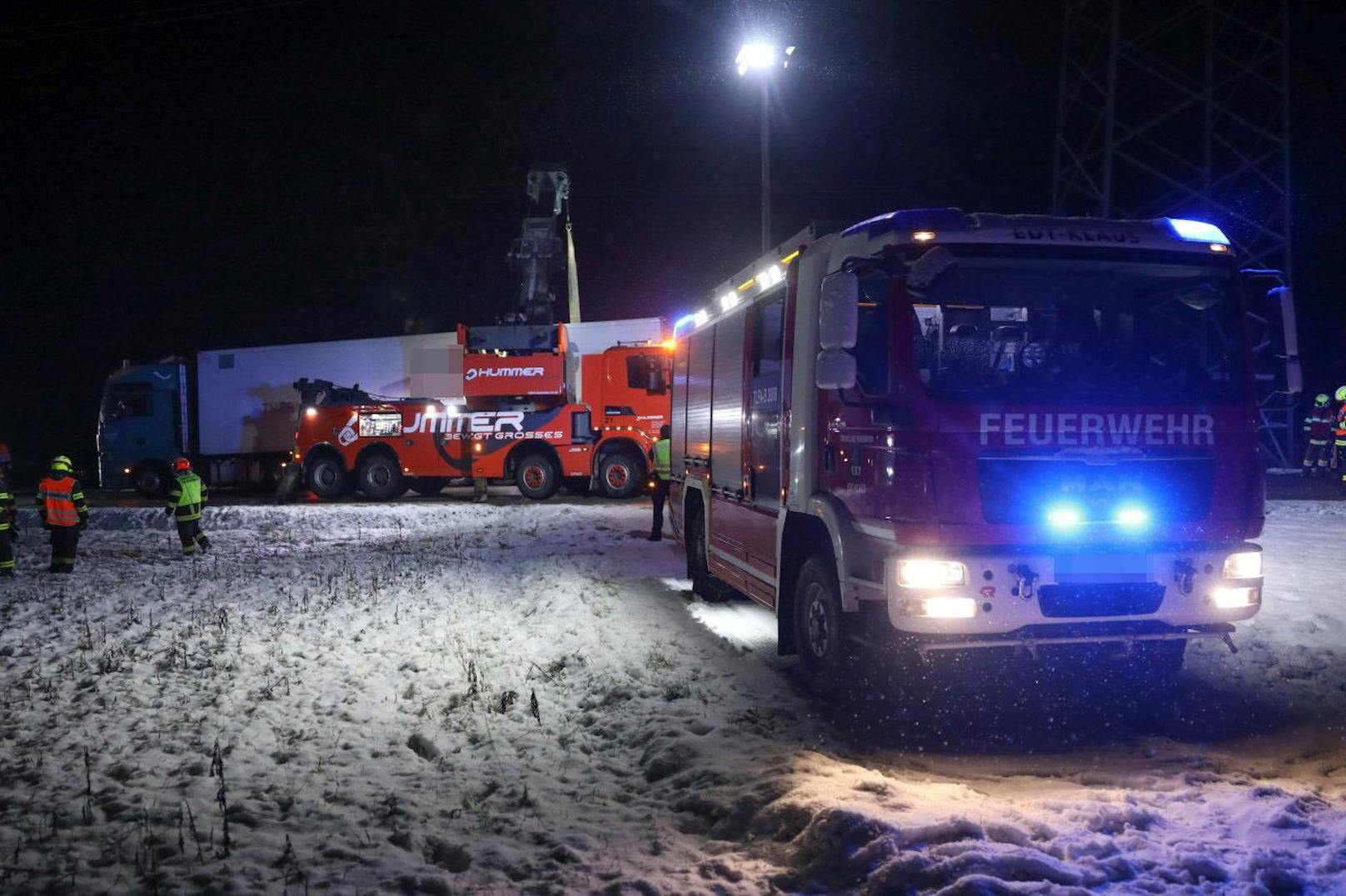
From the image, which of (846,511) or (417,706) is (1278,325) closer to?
(846,511)

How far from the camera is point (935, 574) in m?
5.43

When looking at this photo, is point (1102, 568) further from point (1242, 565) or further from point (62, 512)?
point (62, 512)

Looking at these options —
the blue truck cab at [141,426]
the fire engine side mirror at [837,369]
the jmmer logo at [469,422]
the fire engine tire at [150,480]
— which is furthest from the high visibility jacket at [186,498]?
the fire engine tire at [150,480]

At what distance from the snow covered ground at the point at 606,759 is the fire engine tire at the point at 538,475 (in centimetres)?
1166

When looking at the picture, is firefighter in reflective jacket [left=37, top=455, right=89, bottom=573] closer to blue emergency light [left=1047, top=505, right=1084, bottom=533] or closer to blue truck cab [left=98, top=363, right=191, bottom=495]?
blue emergency light [left=1047, top=505, right=1084, bottom=533]

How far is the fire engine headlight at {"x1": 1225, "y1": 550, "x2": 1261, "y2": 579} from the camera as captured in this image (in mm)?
5770

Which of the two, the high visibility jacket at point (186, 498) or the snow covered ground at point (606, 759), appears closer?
the snow covered ground at point (606, 759)

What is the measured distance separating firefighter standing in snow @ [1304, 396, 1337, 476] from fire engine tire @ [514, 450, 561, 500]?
15.2 m

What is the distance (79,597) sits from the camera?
10.1 m

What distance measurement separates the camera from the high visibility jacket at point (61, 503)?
39.3 feet

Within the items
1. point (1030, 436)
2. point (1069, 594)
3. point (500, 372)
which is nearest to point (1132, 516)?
point (1069, 594)

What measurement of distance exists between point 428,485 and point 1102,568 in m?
20.0

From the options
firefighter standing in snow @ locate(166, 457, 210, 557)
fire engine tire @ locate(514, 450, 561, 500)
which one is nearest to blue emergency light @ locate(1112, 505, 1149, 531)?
firefighter standing in snow @ locate(166, 457, 210, 557)

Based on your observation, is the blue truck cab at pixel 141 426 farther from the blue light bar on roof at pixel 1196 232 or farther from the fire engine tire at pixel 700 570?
the blue light bar on roof at pixel 1196 232
